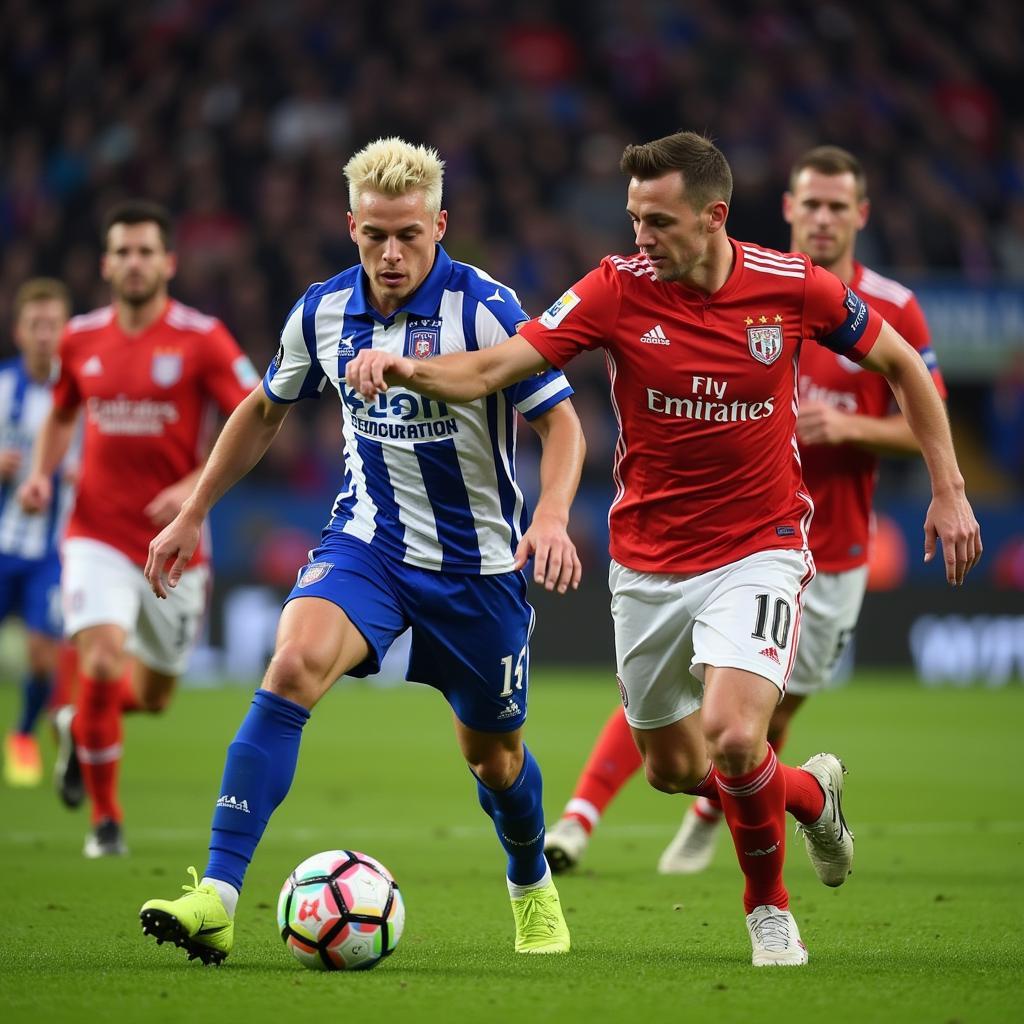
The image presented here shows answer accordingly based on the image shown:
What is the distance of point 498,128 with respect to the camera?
20766mm

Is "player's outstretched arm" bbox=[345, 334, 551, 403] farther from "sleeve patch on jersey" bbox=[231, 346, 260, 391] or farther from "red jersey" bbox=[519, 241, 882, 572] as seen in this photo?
"sleeve patch on jersey" bbox=[231, 346, 260, 391]

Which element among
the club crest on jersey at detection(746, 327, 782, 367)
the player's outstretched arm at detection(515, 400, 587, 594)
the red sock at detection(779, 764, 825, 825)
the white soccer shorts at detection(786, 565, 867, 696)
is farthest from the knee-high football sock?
the white soccer shorts at detection(786, 565, 867, 696)

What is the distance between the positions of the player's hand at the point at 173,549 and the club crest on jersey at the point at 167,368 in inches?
109

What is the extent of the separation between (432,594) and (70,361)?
3.37 meters

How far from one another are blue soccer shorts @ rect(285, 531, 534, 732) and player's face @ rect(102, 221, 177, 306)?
298 cm

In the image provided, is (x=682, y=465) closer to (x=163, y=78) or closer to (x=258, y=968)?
(x=258, y=968)

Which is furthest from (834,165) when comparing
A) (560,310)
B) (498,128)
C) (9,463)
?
(498,128)

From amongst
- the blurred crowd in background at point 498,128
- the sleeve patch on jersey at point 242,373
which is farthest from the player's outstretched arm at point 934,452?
the blurred crowd in background at point 498,128

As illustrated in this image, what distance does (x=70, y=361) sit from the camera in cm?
789

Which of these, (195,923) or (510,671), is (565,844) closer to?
(510,671)

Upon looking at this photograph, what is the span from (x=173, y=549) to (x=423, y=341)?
3.11 feet

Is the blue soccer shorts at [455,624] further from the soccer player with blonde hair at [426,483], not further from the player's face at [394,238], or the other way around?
the player's face at [394,238]

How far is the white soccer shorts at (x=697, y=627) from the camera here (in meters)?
4.89

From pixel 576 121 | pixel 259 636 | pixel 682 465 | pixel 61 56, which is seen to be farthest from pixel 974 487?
pixel 682 465
